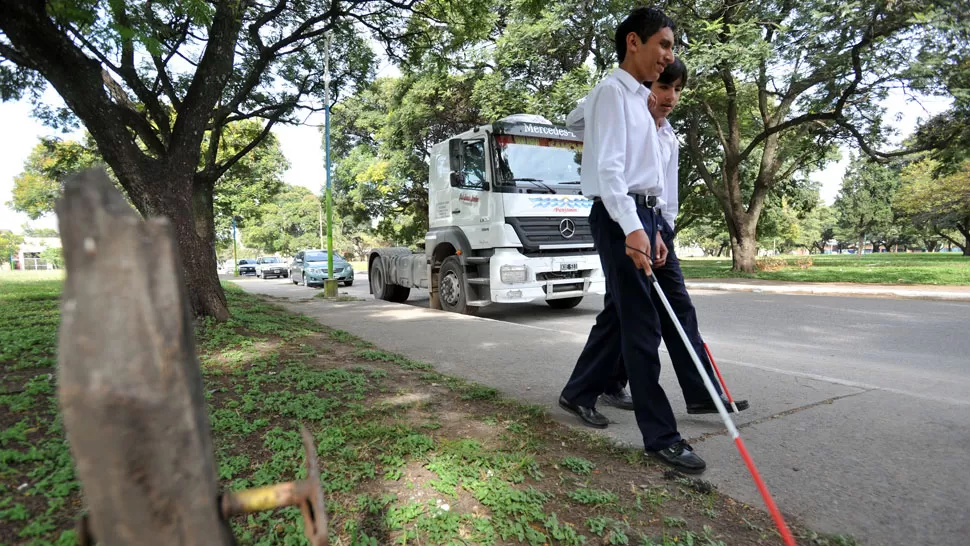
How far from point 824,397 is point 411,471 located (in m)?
2.88

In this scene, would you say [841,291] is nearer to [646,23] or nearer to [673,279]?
[673,279]

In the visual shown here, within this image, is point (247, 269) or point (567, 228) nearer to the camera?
point (567, 228)

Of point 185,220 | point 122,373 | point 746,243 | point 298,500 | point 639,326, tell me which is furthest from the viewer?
point 746,243

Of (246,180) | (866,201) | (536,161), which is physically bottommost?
(536,161)

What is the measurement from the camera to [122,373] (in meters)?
0.70

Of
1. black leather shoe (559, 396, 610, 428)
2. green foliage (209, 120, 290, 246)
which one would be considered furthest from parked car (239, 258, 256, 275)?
black leather shoe (559, 396, 610, 428)

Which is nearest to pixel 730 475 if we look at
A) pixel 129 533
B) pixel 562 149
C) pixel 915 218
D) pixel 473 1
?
pixel 129 533

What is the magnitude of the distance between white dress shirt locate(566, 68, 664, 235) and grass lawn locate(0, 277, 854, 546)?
1.21m

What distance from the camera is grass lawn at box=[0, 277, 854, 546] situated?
2006mm

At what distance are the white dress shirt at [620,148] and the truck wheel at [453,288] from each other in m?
5.92

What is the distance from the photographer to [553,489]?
234 cm

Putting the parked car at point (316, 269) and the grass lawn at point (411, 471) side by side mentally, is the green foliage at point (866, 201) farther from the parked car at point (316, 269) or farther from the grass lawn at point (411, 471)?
the grass lawn at point (411, 471)

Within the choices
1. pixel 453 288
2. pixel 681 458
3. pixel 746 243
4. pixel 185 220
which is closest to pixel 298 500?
pixel 681 458

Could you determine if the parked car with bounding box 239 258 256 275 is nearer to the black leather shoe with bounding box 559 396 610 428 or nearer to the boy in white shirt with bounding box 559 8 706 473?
the black leather shoe with bounding box 559 396 610 428
